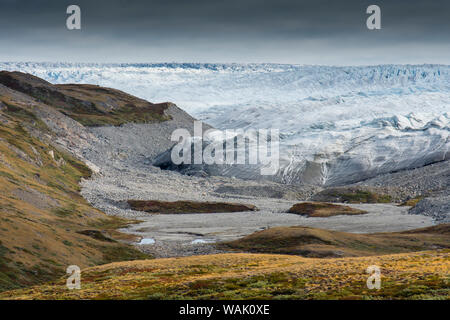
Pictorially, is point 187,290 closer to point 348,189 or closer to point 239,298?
point 239,298

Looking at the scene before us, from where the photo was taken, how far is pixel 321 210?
144m

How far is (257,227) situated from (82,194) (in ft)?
173

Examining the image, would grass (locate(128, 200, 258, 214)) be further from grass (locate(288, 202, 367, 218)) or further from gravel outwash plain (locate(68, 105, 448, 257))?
grass (locate(288, 202, 367, 218))

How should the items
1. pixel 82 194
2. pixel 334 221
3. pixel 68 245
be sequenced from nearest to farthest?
pixel 68 245
pixel 334 221
pixel 82 194

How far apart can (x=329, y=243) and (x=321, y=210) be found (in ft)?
177

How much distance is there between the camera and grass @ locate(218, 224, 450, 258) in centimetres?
8456

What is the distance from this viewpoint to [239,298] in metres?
35.6

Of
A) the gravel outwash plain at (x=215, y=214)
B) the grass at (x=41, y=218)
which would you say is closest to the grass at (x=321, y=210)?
the gravel outwash plain at (x=215, y=214)

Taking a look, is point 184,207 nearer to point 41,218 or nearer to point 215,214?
point 215,214

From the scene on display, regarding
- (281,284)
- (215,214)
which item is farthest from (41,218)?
(281,284)

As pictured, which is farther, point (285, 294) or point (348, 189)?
point (348, 189)

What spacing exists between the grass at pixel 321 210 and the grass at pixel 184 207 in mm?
12129

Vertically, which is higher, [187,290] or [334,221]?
[187,290]
